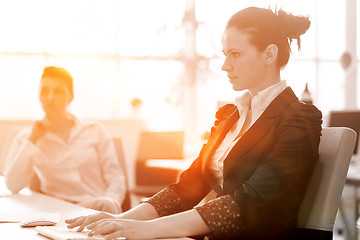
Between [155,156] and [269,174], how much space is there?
11.8ft

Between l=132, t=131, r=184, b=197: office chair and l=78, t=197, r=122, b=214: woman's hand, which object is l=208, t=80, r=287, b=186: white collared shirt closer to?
l=78, t=197, r=122, b=214: woman's hand

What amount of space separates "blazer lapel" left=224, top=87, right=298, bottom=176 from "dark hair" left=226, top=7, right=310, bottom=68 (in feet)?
0.51

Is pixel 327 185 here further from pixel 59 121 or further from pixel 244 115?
pixel 59 121

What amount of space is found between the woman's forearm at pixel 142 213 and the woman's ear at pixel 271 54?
0.59 meters

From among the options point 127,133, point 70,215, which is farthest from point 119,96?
point 70,215

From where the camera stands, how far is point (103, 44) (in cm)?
713

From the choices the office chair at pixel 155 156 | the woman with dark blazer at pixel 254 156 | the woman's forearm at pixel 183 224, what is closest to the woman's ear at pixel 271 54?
the woman with dark blazer at pixel 254 156

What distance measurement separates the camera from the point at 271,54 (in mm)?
1628

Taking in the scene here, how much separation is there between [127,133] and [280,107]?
13.2 feet

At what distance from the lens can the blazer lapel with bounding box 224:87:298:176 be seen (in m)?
1.53

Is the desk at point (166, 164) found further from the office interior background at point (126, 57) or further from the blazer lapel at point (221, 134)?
the blazer lapel at point (221, 134)

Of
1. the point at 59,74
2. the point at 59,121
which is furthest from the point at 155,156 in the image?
the point at 59,74

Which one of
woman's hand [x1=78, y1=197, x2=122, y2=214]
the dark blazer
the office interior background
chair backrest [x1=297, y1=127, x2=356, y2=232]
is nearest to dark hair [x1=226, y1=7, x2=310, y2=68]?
the dark blazer

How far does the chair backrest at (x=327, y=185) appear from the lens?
1507 mm
